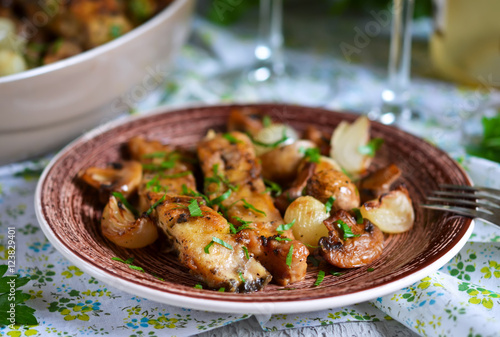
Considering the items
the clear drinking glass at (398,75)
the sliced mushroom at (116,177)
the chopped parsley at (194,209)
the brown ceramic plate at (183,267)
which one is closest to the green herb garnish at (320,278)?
the brown ceramic plate at (183,267)

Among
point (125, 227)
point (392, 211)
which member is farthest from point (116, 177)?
point (392, 211)

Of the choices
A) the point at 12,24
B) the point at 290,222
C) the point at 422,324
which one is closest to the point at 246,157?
the point at 290,222

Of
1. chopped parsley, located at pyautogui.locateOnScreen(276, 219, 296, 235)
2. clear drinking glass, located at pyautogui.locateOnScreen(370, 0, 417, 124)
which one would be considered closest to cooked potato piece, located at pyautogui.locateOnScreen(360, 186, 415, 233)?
chopped parsley, located at pyautogui.locateOnScreen(276, 219, 296, 235)

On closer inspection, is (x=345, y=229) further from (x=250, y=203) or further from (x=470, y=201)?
(x=470, y=201)

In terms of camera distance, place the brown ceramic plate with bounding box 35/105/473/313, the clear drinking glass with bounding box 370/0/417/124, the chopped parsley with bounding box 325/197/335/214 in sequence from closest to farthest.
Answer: the brown ceramic plate with bounding box 35/105/473/313
the chopped parsley with bounding box 325/197/335/214
the clear drinking glass with bounding box 370/0/417/124

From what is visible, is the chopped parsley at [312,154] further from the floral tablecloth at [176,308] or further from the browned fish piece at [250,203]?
the floral tablecloth at [176,308]

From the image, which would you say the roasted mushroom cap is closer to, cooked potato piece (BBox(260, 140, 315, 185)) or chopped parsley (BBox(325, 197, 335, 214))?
chopped parsley (BBox(325, 197, 335, 214))
